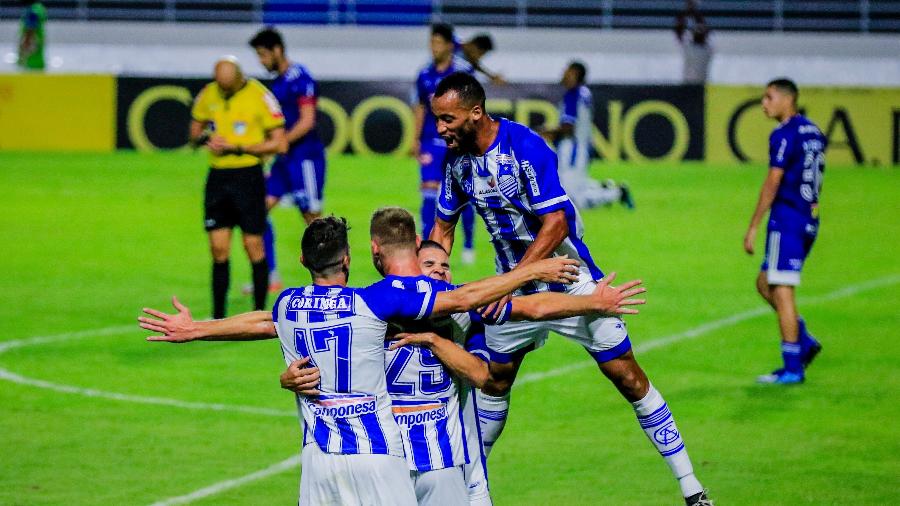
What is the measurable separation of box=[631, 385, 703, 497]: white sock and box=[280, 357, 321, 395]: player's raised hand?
2.37 meters

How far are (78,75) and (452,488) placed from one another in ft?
81.5

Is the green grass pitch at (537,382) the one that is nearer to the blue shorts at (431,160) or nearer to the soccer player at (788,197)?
the soccer player at (788,197)

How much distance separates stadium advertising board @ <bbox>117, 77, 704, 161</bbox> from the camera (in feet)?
94.1

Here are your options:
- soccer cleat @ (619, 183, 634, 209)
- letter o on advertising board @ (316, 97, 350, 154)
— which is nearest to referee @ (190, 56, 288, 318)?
soccer cleat @ (619, 183, 634, 209)

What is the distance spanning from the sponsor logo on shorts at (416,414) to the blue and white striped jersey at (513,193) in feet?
5.52

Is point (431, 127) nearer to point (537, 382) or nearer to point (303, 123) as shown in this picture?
point (303, 123)

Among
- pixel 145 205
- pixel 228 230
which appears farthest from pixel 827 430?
pixel 145 205

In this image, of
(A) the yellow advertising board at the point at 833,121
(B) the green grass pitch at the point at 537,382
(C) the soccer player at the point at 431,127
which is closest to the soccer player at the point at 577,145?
(B) the green grass pitch at the point at 537,382

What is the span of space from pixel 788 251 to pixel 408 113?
19152 millimetres

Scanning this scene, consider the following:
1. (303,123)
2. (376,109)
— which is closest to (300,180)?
(303,123)

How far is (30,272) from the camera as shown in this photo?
1538 centimetres

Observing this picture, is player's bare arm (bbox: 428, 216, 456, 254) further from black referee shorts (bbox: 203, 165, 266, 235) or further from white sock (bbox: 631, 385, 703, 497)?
black referee shorts (bbox: 203, 165, 266, 235)

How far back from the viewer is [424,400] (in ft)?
18.7

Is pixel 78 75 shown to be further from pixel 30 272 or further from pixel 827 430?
pixel 827 430
